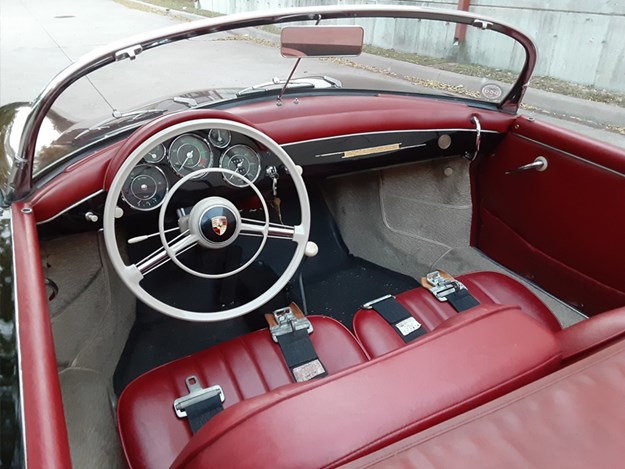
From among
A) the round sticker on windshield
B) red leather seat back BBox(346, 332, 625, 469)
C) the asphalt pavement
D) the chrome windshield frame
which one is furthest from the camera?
the asphalt pavement

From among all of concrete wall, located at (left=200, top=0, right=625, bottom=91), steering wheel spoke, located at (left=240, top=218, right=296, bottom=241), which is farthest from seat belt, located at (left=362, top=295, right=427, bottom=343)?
concrete wall, located at (left=200, top=0, right=625, bottom=91)

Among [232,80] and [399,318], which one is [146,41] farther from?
[399,318]

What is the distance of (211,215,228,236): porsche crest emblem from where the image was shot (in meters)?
1.50

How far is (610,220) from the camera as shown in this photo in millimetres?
1825

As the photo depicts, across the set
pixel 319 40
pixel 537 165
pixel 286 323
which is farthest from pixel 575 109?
pixel 286 323

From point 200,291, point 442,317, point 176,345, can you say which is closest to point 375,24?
point 442,317

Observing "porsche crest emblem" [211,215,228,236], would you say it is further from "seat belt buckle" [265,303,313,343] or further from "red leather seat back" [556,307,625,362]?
"red leather seat back" [556,307,625,362]

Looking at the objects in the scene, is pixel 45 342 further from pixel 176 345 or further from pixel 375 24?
pixel 375 24

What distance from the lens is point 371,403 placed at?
2.73 feet

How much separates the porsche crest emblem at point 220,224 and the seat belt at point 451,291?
0.96 metres

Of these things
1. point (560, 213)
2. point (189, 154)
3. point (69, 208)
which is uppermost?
point (189, 154)

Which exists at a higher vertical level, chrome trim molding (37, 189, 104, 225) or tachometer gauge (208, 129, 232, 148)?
tachometer gauge (208, 129, 232, 148)

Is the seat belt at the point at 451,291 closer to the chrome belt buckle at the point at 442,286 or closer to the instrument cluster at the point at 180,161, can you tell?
the chrome belt buckle at the point at 442,286

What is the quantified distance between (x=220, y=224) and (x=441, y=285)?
103 cm
